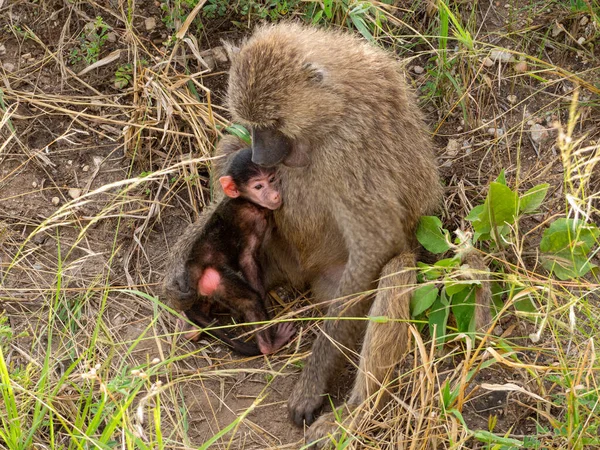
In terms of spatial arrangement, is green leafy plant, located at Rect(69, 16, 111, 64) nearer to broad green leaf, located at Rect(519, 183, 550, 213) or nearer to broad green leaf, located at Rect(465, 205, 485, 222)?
broad green leaf, located at Rect(465, 205, 485, 222)

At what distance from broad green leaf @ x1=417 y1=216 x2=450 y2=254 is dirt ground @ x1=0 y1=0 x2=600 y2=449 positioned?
1.15 feet

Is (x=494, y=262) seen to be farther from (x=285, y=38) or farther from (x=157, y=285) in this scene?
(x=157, y=285)

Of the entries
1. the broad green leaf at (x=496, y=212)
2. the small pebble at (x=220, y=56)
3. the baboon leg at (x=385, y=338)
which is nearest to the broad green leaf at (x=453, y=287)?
the baboon leg at (x=385, y=338)

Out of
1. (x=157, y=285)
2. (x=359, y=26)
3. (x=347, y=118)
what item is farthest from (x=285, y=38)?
(x=157, y=285)

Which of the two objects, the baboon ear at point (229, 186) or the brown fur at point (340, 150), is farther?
the baboon ear at point (229, 186)

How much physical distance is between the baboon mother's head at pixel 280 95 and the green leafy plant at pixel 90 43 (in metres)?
1.27

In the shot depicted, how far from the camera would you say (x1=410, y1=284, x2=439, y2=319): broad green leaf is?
355 cm

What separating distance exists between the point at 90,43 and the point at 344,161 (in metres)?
1.77

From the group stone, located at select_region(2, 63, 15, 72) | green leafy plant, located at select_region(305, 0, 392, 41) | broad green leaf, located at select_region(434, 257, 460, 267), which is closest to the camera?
broad green leaf, located at select_region(434, 257, 460, 267)

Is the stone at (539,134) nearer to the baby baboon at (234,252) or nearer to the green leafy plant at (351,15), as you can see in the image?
the green leafy plant at (351,15)

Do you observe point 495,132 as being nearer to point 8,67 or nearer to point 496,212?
point 496,212

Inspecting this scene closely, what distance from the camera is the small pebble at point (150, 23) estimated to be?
4.73 m

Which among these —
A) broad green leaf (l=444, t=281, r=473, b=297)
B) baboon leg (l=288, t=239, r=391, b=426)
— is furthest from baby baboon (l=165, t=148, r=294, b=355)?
broad green leaf (l=444, t=281, r=473, b=297)

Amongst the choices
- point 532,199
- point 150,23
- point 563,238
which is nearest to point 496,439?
point 563,238
